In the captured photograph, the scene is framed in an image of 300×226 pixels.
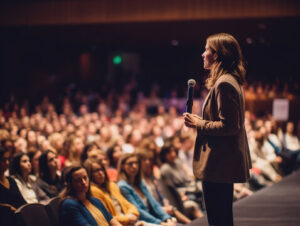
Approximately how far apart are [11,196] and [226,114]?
219cm

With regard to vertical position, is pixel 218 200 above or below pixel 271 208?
above

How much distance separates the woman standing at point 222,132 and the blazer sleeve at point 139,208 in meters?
1.79

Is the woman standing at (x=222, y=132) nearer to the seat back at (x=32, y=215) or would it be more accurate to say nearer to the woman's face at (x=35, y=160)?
the seat back at (x=32, y=215)

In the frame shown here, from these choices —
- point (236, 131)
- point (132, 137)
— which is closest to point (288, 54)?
point (132, 137)

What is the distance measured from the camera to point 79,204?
2902 millimetres

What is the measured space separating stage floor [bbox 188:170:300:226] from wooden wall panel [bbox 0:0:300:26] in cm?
444

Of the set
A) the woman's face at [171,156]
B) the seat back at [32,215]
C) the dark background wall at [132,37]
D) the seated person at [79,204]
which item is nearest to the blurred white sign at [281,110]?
the dark background wall at [132,37]

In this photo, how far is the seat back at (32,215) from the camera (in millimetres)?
2635

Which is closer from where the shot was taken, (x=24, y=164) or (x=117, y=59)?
(x=24, y=164)

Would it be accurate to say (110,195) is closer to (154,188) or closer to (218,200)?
(154,188)

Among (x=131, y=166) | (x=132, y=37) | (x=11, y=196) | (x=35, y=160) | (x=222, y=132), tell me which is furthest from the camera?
(x=132, y=37)

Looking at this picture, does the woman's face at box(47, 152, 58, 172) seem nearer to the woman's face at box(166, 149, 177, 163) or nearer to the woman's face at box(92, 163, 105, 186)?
the woman's face at box(92, 163, 105, 186)

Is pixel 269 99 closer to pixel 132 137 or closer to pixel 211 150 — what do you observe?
pixel 132 137

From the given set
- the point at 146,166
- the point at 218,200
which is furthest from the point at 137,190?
the point at 218,200
